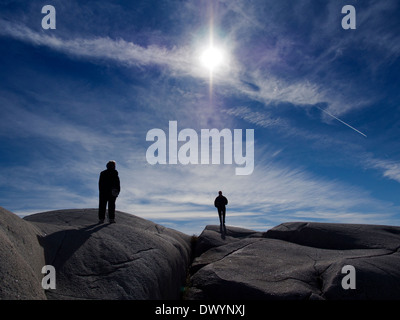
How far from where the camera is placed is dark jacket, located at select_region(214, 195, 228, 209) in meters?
17.0

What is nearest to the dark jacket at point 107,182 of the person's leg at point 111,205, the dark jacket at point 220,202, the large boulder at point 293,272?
the person's leg at point 111,205

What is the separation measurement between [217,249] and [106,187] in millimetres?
6009

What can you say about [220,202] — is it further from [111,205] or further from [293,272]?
[293,272]

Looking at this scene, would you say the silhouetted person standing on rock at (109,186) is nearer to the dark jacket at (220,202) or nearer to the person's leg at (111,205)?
the person's leg at (111,205)

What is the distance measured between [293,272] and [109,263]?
546cm

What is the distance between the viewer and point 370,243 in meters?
12.1

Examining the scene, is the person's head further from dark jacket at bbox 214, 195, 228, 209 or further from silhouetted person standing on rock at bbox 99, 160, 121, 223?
dark jacket at bbox 214, 195, 228, 209

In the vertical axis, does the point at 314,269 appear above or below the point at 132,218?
below

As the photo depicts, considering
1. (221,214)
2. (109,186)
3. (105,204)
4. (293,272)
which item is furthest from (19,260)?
(221,214)

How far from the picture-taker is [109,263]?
6.32 meters

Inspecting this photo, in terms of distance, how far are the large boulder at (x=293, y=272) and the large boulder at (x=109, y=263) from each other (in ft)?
4.83
